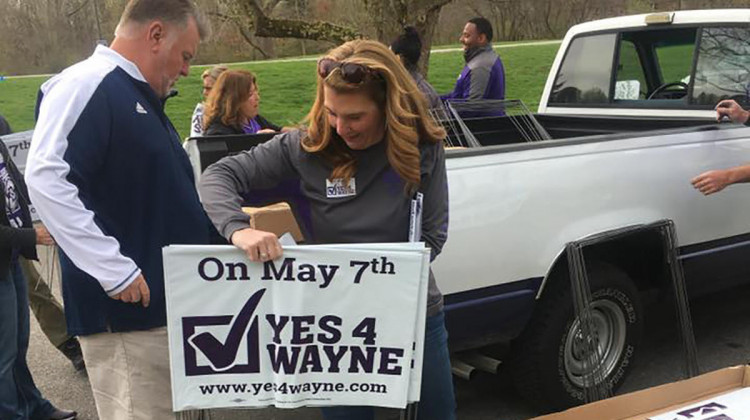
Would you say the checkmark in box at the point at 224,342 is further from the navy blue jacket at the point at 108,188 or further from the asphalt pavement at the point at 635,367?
the asphalt pavement at the point at 635,367

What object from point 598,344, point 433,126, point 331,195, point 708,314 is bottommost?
point 708,314

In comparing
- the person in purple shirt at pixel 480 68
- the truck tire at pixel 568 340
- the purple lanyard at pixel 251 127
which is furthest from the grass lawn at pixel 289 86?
the truck tire at pixel 568 340

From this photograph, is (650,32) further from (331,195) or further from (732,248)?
(331,195)

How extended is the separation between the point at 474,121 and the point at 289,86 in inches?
730

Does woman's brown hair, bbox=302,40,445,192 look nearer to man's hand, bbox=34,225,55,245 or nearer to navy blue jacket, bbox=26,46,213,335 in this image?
navy blue jacket, bbox=26,46,213,335

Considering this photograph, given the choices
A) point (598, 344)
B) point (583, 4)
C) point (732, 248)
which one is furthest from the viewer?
point (583, 4)

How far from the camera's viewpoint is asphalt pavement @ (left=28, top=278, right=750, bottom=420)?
3.86m

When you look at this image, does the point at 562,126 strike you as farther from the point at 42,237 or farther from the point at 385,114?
the point at 42,237

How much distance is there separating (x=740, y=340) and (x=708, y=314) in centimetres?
48

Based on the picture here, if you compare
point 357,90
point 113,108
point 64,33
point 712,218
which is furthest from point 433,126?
point 64,33

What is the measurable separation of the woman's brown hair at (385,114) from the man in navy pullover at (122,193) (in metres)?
0.45

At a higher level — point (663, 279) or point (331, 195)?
point (331, 195)

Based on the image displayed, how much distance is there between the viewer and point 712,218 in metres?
3.81

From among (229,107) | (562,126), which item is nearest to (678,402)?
(562,126)
